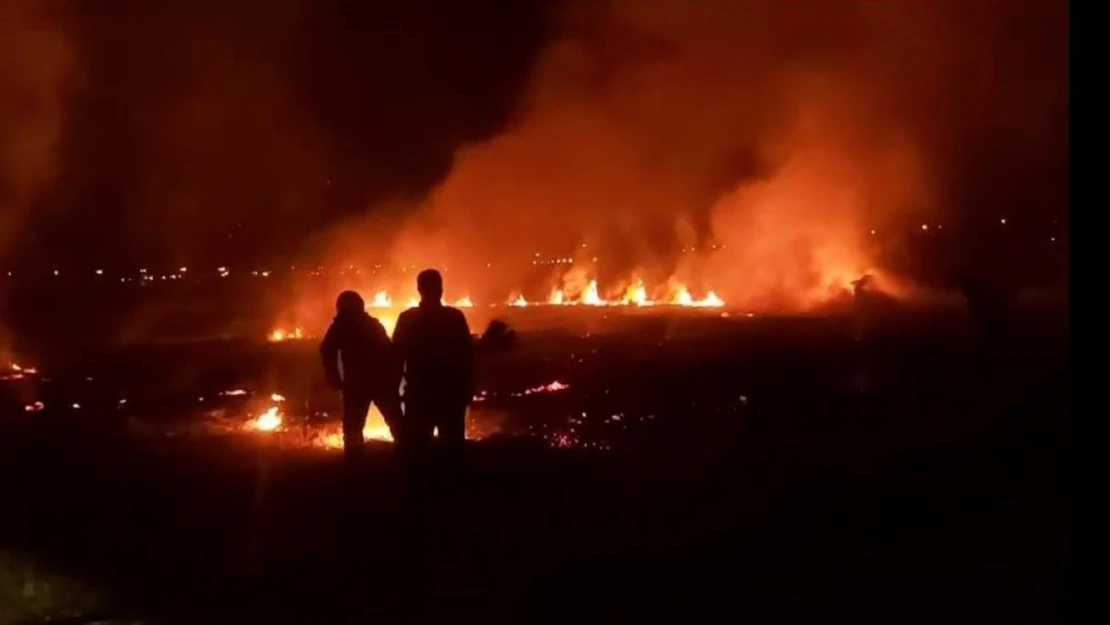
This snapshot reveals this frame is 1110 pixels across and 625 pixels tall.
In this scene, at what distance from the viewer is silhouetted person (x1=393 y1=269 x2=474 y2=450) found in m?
7.31

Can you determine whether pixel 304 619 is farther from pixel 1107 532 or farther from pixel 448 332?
pixel 1107 532

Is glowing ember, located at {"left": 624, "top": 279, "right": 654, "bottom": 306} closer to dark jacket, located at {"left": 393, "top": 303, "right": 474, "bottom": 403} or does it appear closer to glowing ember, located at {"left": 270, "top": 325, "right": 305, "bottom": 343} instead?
glowing ember, located at {"left": 270, "top": 325, "right": 305, "bottom": 343}

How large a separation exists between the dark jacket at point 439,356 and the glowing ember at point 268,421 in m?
4.13

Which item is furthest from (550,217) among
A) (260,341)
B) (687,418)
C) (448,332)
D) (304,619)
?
(304,619)

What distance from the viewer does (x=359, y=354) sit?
8.18 metres

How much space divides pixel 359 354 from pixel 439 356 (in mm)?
1149

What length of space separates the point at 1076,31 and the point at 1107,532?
58.8 inches

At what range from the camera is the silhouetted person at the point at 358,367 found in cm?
820

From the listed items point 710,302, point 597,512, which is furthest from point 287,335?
point 597,512

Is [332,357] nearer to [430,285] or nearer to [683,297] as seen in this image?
[430,285]

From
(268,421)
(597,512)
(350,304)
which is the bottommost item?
(597,512)

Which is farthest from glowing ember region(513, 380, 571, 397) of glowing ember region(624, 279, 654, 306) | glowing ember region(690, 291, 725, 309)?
glowing ember region(624, 279, 654, 306)

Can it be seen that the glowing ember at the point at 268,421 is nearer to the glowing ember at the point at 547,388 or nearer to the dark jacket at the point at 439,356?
the glowing ember at the point at 547,388

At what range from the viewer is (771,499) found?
7.21m
